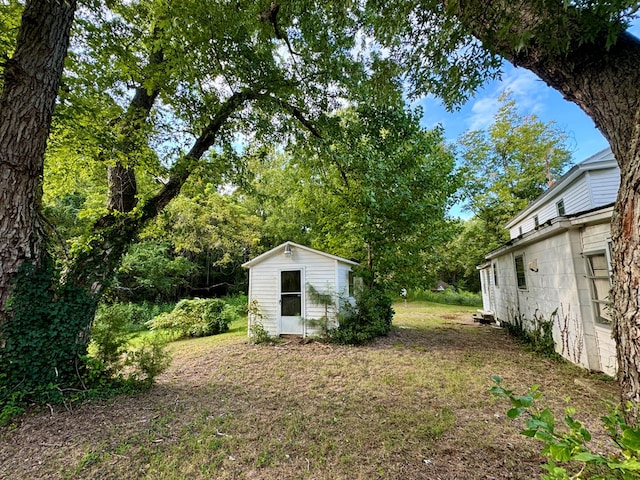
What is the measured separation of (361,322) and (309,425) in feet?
15.0

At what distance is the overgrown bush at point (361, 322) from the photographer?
7.23 meters

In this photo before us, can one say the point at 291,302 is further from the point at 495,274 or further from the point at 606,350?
the point at 495,274

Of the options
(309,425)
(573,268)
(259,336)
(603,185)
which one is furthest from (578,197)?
(259,336)

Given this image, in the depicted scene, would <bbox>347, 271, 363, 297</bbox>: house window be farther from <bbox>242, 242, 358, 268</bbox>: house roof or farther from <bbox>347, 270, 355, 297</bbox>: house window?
<bbox>242, 242, 358, 268</bbox>: house roof

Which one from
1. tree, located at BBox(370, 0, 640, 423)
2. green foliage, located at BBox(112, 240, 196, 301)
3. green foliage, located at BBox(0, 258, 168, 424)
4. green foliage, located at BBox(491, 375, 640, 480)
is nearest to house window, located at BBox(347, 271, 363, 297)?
green foliage, located at BBox(0, 258, 168, 424)

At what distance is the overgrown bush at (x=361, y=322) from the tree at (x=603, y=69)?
601cm

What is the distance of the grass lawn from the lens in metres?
2.42

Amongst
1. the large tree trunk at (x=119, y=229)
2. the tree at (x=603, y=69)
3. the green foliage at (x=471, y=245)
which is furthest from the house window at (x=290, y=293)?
the green foliage at (x=471, y=245)

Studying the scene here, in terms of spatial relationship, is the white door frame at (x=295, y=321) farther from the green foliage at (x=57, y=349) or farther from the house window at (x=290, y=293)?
the green foliage at (x=57, y=349)

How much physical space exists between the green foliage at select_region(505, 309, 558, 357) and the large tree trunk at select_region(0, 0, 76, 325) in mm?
8659

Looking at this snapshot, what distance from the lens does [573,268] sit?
4.98 meters

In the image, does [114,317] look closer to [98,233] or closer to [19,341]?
[19,341]

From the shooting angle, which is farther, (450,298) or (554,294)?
(450,298)

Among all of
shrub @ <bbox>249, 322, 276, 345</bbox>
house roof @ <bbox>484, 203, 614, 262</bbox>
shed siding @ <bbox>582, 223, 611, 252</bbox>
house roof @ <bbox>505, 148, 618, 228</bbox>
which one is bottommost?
shrub @ <bbox>249, 322, 276, 345</bbox>
